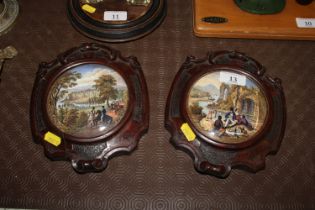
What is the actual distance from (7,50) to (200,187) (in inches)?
46.4

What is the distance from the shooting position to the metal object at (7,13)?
172 centimetres

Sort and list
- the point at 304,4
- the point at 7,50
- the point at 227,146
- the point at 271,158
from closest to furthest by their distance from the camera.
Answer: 1. the point at 227,146
2. the point at 271,158
3. the point at 7,50
4. the point at 304,4

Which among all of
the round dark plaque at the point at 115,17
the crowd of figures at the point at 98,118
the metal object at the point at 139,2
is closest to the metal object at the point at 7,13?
the round dark plaque at the point at 115,17

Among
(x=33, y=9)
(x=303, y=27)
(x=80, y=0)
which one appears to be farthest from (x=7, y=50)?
(x=303, y=27)

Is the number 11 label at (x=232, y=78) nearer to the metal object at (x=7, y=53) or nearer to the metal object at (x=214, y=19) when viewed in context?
the metal object at (x=214, y=19)

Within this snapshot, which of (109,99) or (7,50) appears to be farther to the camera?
(7,50)

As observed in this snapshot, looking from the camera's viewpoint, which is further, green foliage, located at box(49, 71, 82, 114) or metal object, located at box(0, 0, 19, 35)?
metal object, located at box(0, 0, 19, 35)

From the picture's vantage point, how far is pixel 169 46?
171 centimetres

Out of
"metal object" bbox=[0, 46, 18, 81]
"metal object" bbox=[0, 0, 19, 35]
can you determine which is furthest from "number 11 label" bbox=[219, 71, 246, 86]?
"metal object" bbox=[0, 0, 19, 35]

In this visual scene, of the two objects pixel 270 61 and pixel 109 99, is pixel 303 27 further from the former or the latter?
pixel 109 99

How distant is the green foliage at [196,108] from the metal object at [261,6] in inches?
25.9

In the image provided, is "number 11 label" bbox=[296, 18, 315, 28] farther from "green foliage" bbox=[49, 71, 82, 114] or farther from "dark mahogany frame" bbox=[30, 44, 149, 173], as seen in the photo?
"green foliage" bbox=[49, 71, 82, 114]

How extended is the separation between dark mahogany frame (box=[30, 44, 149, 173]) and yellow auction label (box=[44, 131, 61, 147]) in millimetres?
12

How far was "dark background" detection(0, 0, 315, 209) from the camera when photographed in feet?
4.42
